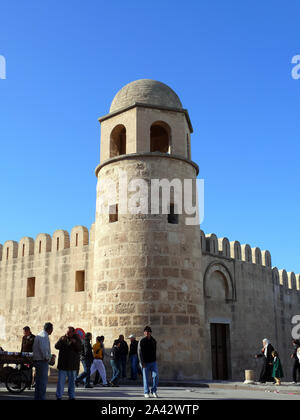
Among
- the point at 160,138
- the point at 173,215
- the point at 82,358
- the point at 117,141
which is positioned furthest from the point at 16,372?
the point at 160,138

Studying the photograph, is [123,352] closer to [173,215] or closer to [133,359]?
[133,359]

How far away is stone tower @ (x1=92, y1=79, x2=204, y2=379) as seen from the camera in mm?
12109

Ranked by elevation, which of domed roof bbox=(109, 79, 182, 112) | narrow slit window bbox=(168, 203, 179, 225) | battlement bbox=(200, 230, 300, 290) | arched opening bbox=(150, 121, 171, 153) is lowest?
battlement bbox=(200, 230, 300, 290)

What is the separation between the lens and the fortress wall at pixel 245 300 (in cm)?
1484

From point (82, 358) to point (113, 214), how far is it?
3928mm

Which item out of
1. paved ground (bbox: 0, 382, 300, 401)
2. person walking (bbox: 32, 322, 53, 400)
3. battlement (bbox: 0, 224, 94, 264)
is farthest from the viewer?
battlement (bbox: 0, 224, 94, 264)

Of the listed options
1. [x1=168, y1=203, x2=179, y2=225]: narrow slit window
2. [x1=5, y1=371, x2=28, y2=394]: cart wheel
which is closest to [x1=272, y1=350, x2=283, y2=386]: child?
[x1=168, y1=203, x2=179, y2=225]: narrow slit window

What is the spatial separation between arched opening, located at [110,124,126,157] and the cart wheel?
6.97 m

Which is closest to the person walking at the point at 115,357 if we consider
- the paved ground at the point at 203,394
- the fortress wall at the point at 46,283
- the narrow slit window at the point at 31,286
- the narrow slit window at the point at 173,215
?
the paved ground at the point at 203,394

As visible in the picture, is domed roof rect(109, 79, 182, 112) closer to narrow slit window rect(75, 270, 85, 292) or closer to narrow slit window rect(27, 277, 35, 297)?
narrow slit window rect(75, 270, 85, 292)

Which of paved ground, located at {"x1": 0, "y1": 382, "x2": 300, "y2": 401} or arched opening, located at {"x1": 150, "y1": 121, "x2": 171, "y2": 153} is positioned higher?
arched opening, located at {"x1": 150, "y1": 121, "x2": 171, "y2": 153}

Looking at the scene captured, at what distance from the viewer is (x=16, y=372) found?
885 centimetres
